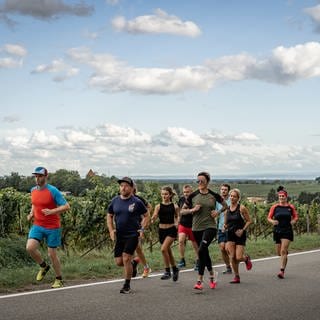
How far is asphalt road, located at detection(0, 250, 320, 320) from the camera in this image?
7.52m

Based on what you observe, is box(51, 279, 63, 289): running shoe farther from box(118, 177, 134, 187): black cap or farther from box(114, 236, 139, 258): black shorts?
box(118, 177, 134, 187): black cap

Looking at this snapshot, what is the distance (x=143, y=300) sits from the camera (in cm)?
847

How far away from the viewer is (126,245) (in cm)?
923

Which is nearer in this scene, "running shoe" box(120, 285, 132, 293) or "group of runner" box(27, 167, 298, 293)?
"running shoe" box(120, 285, 132, 293)

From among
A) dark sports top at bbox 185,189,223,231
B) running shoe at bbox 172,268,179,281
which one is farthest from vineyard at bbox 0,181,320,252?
dark sports top at bbox 185,189,223,231

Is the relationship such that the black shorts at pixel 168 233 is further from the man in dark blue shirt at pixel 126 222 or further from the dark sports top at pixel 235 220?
the man in dark blue shirt at pixel 126 222

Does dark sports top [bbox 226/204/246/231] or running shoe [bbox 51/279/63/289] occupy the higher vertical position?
dark sports top [bbox 226/204/246/231]

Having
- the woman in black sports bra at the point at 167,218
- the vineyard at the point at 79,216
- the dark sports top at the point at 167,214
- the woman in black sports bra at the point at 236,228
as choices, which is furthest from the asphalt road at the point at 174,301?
the vineyard at the point at 79,216

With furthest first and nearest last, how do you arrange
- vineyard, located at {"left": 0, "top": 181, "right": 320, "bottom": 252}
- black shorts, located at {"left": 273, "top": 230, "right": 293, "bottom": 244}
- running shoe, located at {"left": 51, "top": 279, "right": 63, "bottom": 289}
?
1. vineyard, located at {"left": 0, "top": 181, "right": 320, "bottom": 252}
2. black shorts, located at {"left": 273, "top": 230, "right": 293, "bottom": 244}
3. running shoe, located at {"left": 51, "top": 279, "right": 63, "bottom": 289}

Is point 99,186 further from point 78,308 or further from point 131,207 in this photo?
point 78,308

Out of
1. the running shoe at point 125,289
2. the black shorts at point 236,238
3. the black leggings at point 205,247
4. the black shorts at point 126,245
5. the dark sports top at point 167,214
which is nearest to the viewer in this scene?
the running shoe at point 125,289

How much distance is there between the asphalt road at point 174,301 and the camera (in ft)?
24.7

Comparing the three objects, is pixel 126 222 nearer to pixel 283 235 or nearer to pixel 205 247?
pixel 205 247

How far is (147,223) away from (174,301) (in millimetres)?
1853
